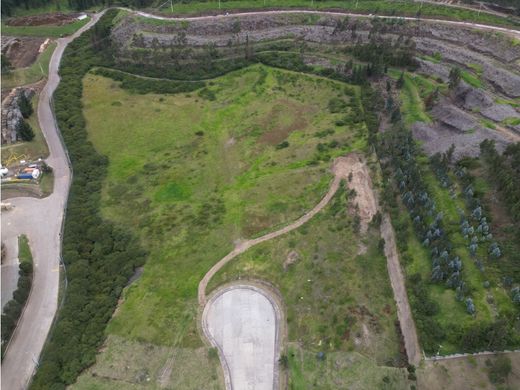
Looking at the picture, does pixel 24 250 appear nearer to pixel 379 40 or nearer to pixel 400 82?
pixel 400 82

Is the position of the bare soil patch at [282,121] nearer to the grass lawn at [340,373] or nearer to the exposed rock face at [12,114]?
the grass lawn at [340,373]

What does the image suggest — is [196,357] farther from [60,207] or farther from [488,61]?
[488,61]

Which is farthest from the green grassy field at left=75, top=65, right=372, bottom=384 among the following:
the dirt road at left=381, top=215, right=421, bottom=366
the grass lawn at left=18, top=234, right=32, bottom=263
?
the dirt road at left=381, top=215, right=421, bottom=366

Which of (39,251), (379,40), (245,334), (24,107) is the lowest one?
(245,334)

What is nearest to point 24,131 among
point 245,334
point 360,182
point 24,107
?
point 24,107

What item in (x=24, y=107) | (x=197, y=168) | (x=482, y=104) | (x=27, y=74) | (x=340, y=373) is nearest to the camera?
(x=340, y=373)

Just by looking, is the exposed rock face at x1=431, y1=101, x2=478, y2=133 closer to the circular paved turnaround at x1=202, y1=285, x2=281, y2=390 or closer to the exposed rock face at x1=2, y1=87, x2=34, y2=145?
the circular paved turnaround at x1=202, y1=285, x2=281, y2=390
